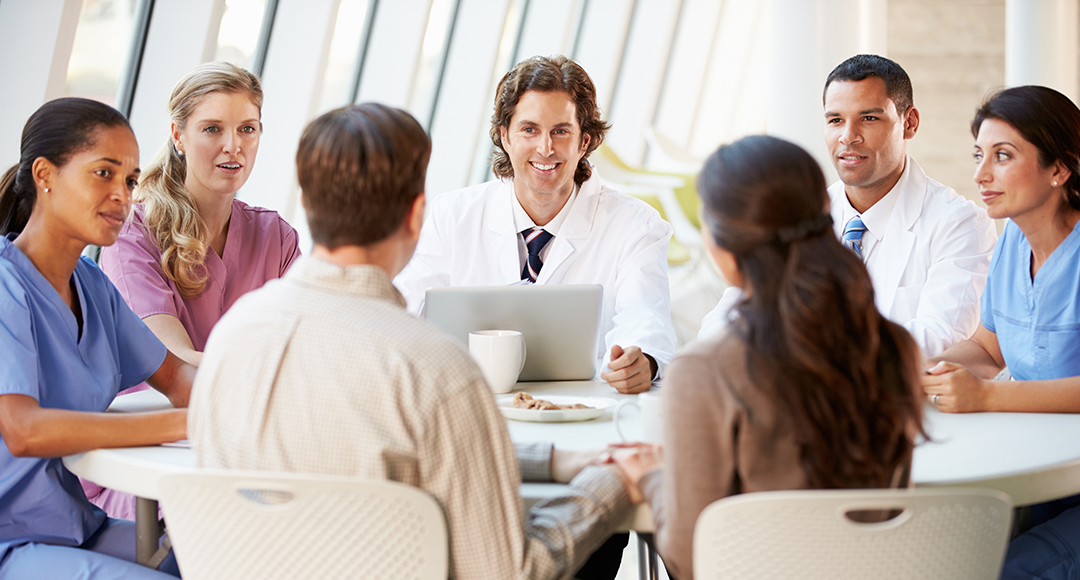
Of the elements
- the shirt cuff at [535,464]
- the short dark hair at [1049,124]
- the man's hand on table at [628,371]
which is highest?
the short dark hair at [1049,124]

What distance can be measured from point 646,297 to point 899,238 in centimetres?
69

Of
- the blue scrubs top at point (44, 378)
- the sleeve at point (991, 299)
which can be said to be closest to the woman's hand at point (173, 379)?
the blue scrubs top at point (44, 378)

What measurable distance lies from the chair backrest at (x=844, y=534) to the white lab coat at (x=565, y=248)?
1.23 m

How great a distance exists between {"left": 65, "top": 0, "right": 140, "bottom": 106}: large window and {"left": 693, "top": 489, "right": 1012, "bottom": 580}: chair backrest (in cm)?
299

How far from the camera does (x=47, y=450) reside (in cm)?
131

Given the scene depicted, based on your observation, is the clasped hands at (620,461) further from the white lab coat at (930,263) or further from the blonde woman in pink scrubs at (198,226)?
the blonde woman in pink scrubs at (198,226)

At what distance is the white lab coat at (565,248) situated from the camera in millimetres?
2293

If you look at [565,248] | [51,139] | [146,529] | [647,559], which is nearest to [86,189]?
Answer: [51,139]

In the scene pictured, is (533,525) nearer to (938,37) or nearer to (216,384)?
(216,384)

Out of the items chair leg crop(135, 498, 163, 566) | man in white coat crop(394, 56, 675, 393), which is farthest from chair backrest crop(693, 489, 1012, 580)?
man in white coat crop(394, 56, 675, 393)

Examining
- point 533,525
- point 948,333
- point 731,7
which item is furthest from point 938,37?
point 533,525

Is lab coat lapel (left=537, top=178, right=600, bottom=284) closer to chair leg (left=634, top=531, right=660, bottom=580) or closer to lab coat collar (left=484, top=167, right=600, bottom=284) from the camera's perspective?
lab coat collar (left=484, top=167, right=600, bottom=284)

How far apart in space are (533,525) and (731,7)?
1104 centimetres

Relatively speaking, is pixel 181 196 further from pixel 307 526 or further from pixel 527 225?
pixel 307 526
